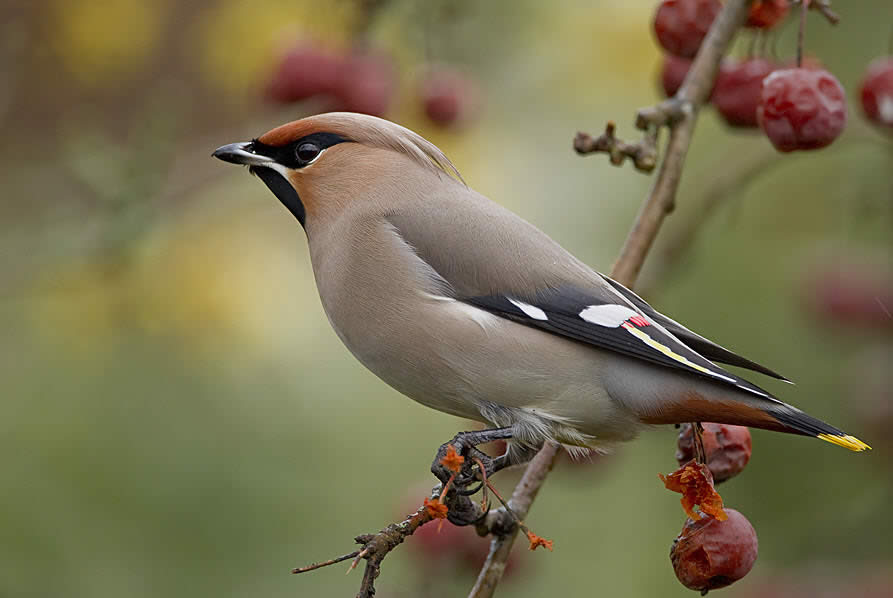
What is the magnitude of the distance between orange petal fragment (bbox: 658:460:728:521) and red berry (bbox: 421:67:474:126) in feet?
5.64

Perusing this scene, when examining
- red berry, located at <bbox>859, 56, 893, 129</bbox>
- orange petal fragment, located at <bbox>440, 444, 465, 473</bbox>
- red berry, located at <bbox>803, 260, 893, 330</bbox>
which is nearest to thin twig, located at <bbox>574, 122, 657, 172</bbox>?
red berry, located at <bbox>859, 56, 893, 129</bbox>

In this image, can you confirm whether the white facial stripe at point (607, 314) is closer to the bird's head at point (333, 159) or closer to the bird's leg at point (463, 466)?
the bird's leg at point (463, 466)

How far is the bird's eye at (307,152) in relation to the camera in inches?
101

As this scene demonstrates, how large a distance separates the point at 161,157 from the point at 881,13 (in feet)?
8.75

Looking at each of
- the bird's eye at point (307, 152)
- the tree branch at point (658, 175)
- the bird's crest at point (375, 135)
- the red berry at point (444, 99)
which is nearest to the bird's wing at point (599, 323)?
the tree branch at point (658, 175)

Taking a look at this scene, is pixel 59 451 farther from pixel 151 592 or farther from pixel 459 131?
pixel 459 131

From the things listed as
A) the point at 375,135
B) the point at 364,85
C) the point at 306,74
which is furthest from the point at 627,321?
the point at 306,74

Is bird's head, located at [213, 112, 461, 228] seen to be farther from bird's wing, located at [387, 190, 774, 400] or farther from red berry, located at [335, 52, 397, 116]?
red berry, located at [335, 52, 397, 116]

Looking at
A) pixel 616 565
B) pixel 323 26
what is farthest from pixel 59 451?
pixel 616 565

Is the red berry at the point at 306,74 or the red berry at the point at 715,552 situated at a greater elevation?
the red berry at the point at 306,74

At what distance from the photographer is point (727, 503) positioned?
416 cm

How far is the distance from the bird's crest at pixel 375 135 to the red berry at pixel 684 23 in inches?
22.8

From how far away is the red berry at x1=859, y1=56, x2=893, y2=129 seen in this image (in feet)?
8.86

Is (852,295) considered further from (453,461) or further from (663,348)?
(453,461)
